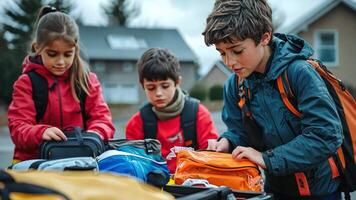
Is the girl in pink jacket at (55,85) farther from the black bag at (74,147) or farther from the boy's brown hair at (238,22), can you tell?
the boy's brown hair at (238,22)

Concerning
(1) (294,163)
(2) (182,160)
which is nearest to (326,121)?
(1) (294,163)

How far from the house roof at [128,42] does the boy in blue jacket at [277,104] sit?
43.8 metres

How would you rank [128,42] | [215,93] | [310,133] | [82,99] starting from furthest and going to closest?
[128,42] → [215,93] → [82,99] → [310,133]

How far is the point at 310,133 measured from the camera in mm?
2604

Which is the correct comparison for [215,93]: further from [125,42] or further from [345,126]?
[345,126]

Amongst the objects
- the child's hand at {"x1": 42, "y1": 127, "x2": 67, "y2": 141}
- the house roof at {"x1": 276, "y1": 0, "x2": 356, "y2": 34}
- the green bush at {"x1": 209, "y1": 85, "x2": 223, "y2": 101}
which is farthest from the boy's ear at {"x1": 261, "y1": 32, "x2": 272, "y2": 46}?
the green bush at {"x1": 209, "y1": 85, "x2": 223, "y2": 101}

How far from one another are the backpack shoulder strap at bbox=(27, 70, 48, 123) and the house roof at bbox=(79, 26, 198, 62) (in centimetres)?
4309

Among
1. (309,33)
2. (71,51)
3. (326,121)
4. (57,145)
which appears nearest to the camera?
(326,121)

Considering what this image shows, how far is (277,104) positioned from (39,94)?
1.60m

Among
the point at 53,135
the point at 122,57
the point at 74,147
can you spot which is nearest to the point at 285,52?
the point at 74,147

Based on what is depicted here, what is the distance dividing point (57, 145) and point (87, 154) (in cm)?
18

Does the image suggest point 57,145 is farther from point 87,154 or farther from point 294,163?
point 294,163

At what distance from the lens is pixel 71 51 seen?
143 inches

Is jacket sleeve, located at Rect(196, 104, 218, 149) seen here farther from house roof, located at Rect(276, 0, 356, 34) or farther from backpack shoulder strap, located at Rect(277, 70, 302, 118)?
house roof, located at Rect(276, 0, 356, 34)
